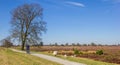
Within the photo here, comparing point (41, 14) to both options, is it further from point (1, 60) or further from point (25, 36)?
point (1, 60)

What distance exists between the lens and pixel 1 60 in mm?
18281

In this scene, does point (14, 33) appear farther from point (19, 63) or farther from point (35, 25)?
point (19, 63)

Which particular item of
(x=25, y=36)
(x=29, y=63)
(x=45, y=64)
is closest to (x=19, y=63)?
(x=29, y=63)

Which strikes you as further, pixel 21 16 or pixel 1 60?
pixel 21 16

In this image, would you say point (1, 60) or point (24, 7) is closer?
point (1, 60)

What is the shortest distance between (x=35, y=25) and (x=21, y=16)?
3.41 meters

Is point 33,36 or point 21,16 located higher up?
point 21,16

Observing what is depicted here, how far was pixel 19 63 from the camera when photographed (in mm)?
17969

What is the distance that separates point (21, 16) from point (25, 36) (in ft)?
13.8

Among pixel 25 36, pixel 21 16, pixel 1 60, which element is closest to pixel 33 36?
pixel 25 36

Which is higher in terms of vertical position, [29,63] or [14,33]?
[14,33]

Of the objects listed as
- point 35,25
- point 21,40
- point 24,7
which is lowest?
point 21,40

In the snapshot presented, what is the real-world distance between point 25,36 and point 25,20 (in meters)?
3.30

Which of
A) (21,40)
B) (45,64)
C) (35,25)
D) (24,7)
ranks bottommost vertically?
(45,64)
